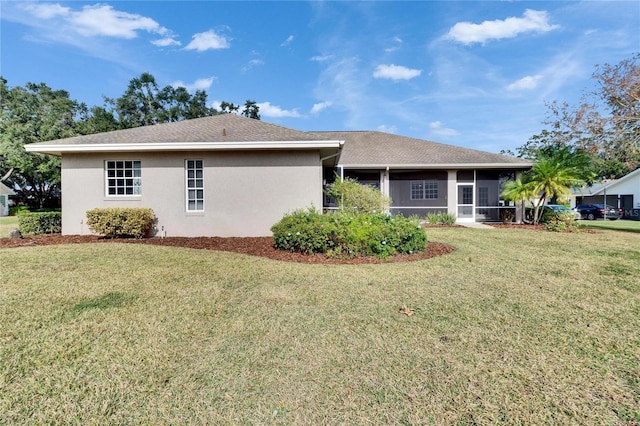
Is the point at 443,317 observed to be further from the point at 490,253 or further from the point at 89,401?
the point at 490,253

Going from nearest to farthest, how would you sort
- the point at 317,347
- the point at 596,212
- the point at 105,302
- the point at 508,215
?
the point at 317,347 < the point at 105,302 < the point at 508,215 < the point at 596,212

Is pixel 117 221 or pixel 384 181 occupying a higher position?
pixel 384 181

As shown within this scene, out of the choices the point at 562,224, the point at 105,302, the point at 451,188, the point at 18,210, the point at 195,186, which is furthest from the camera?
the point at 18,210

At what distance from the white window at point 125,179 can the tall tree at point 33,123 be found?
22596mm

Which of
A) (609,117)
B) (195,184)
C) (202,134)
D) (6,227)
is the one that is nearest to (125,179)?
(195,184)

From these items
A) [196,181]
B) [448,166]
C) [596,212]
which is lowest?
[596,212]

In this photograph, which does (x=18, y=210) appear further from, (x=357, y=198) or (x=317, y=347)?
(x=317, y=347)

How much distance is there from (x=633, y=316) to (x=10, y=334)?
291 inches

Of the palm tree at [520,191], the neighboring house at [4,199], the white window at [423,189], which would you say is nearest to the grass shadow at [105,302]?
the white window at [423,189]

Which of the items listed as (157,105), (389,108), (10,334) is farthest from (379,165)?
(157,105)

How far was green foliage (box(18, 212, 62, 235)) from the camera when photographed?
11.1m

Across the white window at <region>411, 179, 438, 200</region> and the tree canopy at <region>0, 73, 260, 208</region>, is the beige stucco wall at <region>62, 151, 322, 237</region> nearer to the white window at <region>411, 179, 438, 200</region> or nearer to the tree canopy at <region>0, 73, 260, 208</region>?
the white window at <region>411, 179, 438, 200</region>

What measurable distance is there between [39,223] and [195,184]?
5751 mm

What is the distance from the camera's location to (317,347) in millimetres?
3260
